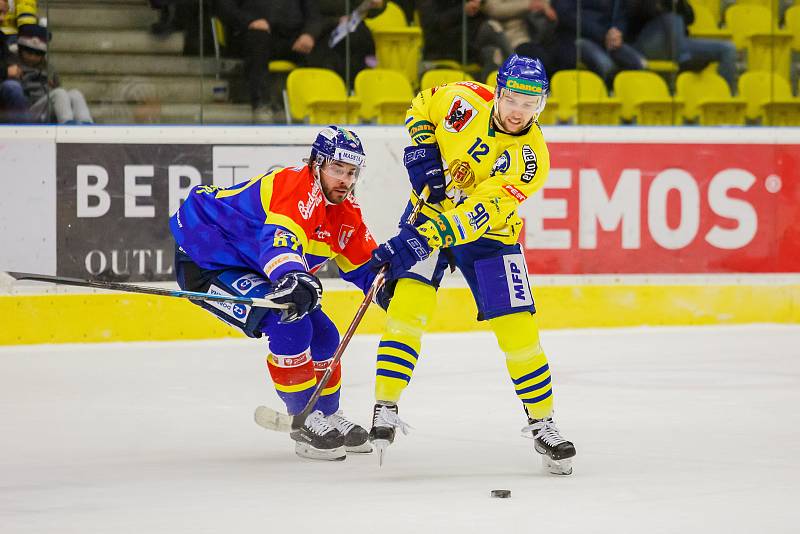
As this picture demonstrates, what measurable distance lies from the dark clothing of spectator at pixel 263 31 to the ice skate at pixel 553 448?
3542 millimetres

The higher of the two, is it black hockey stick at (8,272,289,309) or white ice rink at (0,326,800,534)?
black hockey stick at (8,272,289,309)

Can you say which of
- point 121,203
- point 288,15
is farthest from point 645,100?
point 121,203

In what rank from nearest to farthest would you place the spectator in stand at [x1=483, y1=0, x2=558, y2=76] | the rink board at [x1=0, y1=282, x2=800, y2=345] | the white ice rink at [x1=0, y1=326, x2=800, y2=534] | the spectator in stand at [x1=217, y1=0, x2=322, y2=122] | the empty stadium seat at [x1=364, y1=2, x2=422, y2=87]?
the white ice rink at [x1=0, y1=326, x2=800, y2=534] < the rink board at [x1=0, y1=282, x2=800, y2=345] < the spectator in stand at [x1=217, y1=0, x2=322, y2=122] < the empty stadium seat at [x1=364, y1=2, x2=422, y2=87] < the spectator in stand at [x1=483, y1=0, x2=558, y2=76]

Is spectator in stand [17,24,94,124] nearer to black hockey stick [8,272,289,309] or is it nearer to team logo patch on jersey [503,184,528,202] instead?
black hockey stick [8,272,289,309]

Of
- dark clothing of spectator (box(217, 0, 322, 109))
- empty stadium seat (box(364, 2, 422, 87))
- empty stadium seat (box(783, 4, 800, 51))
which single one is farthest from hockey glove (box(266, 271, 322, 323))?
empty stadium seat (box(783, 4, 800, 51))

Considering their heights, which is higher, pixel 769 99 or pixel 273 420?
pixel 769 99

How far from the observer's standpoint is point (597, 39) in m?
7.21

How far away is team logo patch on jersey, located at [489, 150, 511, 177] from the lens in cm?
356

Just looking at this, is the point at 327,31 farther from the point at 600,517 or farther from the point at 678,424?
the point at 600,517

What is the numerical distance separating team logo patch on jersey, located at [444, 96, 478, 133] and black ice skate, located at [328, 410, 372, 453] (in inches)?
35.9

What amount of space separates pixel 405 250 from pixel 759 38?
4.63 metres

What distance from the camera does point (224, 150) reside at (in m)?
6.48

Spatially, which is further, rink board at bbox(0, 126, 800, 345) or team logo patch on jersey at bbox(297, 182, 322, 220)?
rink board at bbox(0, 126, 800, 345)

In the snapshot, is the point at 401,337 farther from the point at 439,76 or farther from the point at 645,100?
the point at 645,100
